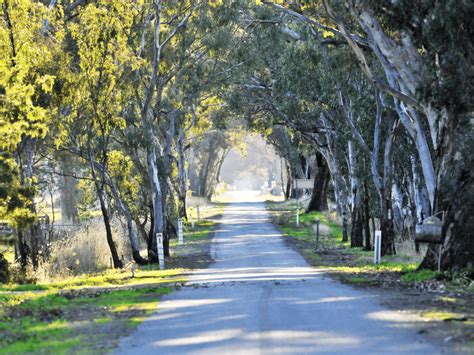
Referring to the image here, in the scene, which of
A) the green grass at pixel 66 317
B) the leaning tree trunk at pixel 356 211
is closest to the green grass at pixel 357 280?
the green grass at pixel 66 317

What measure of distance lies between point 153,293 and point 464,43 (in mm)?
7781

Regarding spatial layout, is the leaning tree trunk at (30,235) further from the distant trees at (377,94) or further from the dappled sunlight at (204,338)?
the dappled sunlight at (204,338)

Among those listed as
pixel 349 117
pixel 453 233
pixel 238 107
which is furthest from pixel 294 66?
pixel 453 233

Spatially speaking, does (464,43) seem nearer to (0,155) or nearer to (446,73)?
(446,73)

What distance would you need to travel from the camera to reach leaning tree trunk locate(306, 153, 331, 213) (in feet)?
196

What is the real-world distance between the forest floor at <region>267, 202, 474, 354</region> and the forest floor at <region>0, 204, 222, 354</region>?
12.8 feet

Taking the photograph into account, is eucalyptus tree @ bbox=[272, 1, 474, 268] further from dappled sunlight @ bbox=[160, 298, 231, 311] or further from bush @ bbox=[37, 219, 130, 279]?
bush @ bbox=[37, 219, 130, 279]

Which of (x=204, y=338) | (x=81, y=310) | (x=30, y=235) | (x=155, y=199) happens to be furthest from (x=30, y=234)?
(x=204, y=338)

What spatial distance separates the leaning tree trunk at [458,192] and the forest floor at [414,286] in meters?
0.60

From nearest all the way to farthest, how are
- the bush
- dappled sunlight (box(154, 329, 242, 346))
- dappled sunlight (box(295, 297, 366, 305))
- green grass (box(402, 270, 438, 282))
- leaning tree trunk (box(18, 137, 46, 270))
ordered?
dappled sunlight (box(154, 329, 242, 346)), dappled sunlight (box(295, 297, 366, 305)), green grass (box(402, 270, 438, 282)), leaning tree trunk (box(18, 137, 46, 270)), the bush

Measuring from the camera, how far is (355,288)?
57.1ft

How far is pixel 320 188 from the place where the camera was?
61656mm

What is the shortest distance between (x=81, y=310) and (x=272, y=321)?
156 inches

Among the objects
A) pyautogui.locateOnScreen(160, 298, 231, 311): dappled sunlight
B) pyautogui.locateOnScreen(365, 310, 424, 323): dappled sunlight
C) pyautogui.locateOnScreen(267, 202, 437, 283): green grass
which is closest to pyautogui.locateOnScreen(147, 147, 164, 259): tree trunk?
pyautogui.locateOnScreen(267, 202, 437, 283): green grass
